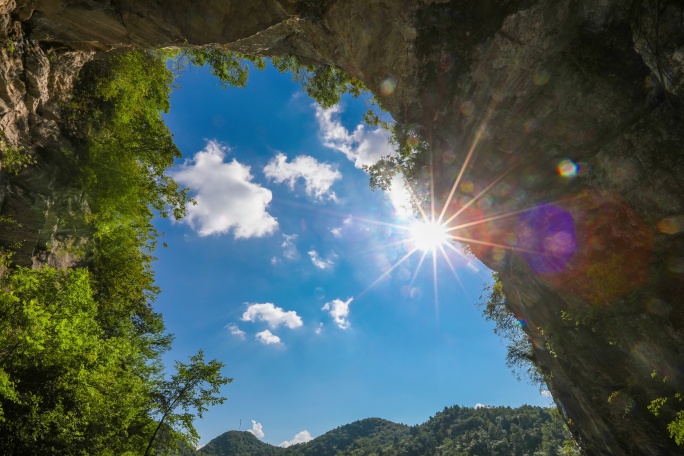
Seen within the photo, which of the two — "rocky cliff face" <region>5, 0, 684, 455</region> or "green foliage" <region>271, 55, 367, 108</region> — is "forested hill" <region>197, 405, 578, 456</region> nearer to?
"rocky cliff face" <region>5, 0, 684, 455</region>

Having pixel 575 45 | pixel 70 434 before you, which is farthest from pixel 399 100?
pixel 70 434

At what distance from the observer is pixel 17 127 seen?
527 inches

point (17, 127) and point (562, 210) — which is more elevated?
point (17, 127)

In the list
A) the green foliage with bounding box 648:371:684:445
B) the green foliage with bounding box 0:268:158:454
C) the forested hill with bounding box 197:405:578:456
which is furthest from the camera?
the forested hill with bounding box 197:405:578:456

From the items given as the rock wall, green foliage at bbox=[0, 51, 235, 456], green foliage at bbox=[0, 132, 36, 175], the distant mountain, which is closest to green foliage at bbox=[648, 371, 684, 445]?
green foliage at bbox=[0, 51, 235, 456]

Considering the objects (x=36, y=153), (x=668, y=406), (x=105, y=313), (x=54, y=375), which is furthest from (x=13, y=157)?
(x=668, y=406)

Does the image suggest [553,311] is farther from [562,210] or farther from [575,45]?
[575,45]

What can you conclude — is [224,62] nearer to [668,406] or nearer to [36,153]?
[36,153]

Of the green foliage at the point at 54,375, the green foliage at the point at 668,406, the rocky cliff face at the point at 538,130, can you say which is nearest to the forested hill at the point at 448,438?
the green foliage at the point at 668,406

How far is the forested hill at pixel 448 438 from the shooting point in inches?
3691

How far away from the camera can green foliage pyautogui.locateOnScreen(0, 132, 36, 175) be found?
12.4 metres

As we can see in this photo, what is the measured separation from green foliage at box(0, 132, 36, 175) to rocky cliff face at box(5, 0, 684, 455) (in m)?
0.45

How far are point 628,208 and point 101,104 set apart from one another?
85.3ft

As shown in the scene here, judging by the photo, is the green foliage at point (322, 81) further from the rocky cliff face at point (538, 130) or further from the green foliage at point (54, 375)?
the green foliage at point (54, 375)
